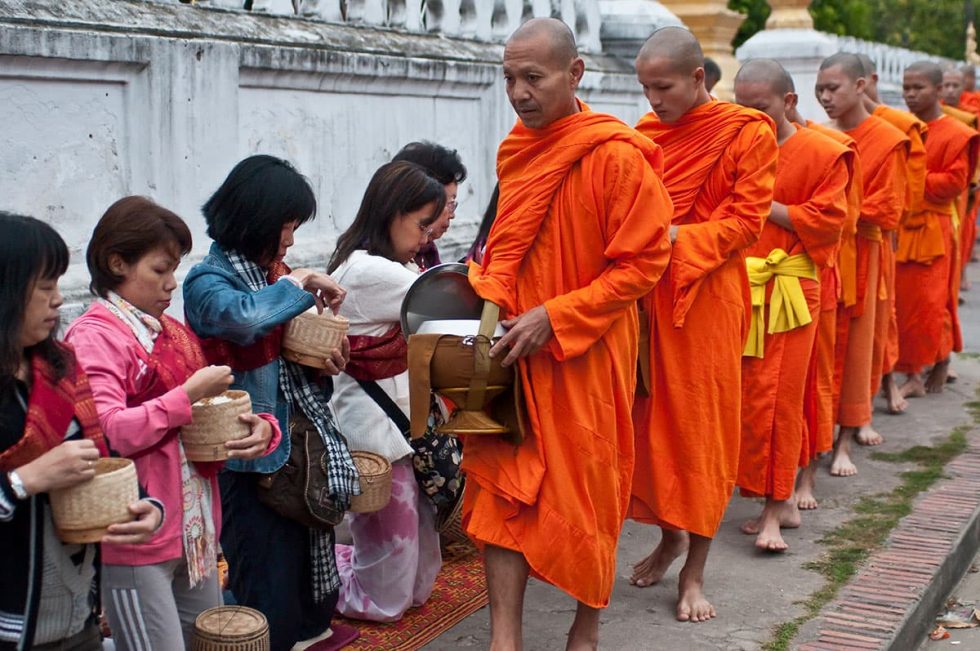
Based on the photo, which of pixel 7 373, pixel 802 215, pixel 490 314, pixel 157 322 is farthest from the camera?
pixel 802 215

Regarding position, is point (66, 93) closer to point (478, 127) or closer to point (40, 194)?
point (40, 194)

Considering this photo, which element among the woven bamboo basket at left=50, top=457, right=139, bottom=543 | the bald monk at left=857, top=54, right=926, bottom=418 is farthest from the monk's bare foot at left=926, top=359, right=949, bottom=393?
the woven bamboo basket at left=50, top=457, right=139, bottom=543

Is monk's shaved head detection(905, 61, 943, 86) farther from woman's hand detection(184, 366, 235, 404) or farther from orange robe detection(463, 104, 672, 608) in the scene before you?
woman's hand detection(184, 366, 235, 404)

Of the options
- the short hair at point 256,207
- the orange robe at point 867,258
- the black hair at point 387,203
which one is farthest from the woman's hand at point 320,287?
the orange robe at point 867,258

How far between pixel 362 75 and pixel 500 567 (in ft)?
8.59

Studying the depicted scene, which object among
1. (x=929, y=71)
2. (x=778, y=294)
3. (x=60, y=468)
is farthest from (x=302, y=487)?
(x=929, y=71)

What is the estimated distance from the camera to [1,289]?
9.37 feet

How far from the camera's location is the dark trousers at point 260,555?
4188 mm

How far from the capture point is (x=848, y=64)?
7.22m

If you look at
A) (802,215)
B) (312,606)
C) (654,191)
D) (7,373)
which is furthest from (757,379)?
(7,373)

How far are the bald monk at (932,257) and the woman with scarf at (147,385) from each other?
640 cm

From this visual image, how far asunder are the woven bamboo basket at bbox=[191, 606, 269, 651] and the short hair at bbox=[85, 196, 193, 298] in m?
0.91

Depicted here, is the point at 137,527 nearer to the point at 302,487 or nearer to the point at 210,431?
the point at 210,431

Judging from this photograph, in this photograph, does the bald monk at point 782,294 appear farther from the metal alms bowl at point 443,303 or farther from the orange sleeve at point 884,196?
the metal alms bowl at point 443,303
